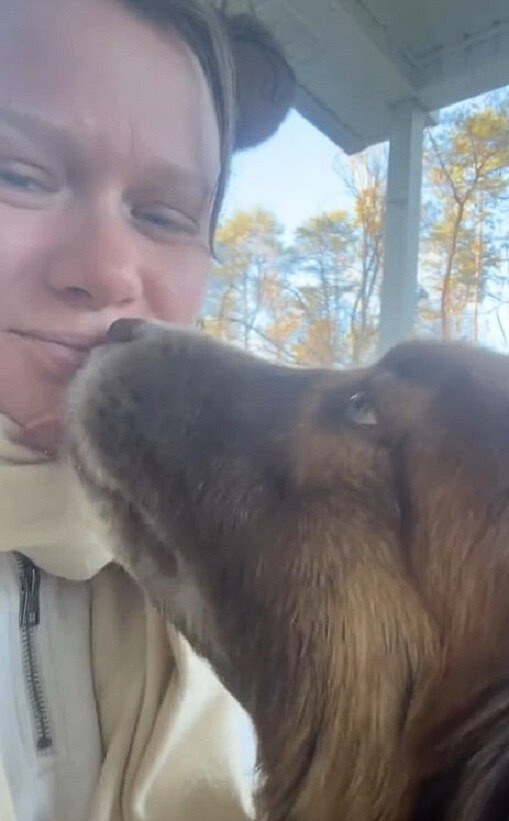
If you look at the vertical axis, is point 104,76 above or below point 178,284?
above

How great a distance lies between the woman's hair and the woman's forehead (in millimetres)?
12

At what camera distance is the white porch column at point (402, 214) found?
64.7 inches

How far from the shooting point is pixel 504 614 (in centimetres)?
70

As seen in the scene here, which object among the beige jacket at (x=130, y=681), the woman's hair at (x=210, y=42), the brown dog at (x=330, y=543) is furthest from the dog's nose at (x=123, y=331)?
the woman's hair at (x=210, y=42)

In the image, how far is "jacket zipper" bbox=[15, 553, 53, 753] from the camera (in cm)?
74

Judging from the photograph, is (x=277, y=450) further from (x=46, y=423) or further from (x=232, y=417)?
(x=46, y=423)

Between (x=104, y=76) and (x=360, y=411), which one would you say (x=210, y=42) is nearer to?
(x=104, y=76)

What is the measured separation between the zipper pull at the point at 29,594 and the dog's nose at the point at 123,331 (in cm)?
19

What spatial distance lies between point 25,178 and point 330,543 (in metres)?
0.37

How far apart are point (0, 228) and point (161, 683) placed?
0.38 metres

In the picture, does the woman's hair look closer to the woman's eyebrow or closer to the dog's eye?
the woman's eyebrow

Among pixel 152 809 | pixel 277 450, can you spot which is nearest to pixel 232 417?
pixel 277 450

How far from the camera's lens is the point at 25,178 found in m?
0.79

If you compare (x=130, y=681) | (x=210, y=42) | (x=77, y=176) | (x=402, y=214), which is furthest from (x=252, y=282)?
(x=130, y=681)
